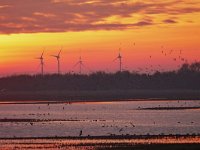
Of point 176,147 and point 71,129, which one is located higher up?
point 176,147

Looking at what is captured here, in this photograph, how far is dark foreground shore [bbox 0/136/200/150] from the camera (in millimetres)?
61688

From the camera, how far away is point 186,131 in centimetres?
8206

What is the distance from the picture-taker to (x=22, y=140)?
234 ft

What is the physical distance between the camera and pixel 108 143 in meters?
66.2

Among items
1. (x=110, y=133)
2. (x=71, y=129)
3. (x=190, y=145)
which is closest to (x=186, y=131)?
(x=110, y=133)

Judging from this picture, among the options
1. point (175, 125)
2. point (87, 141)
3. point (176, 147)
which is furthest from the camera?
point (175, 125)

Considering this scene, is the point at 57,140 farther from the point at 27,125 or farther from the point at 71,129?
the point at 27,125

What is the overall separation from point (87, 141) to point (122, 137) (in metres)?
5.03

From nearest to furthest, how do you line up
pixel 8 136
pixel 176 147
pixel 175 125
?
pixel 176 147 → pixel 8 136 → pixel 175 125

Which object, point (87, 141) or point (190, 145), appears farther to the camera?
point (87, 141)

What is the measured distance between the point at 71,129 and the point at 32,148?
25676 millimetres

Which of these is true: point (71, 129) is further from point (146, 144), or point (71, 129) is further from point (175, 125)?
point (146, 144)

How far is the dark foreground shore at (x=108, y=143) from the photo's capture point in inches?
2429

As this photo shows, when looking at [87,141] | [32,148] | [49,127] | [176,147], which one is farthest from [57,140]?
[49,127]
